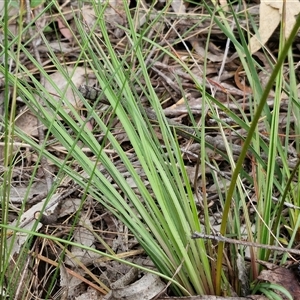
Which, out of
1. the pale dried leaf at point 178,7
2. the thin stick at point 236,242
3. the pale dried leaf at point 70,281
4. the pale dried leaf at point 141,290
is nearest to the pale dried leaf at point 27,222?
the pale dried leaf at point 70,281

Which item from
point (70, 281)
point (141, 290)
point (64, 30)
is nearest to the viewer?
point (141, 290)

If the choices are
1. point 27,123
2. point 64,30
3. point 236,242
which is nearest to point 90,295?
point 236,242

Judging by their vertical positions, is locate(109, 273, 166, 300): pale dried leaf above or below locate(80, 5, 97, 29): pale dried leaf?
below

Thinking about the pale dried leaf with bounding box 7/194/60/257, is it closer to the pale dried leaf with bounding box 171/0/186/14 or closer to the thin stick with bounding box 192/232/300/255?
the thin stick with bounding box 192/232/300/255

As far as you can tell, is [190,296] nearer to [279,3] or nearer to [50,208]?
[50,208]

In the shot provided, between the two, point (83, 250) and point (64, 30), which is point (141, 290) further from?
point (64, 30)

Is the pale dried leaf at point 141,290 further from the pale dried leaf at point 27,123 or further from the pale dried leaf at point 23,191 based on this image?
the pale dried leaf at point 27,123

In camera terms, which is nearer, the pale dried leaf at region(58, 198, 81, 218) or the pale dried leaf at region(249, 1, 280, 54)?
the pale dried leaf at region(58, 198, 81, 218)

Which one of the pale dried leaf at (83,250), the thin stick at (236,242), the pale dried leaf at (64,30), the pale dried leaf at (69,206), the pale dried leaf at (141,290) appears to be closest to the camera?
the thin stick at (236,242)

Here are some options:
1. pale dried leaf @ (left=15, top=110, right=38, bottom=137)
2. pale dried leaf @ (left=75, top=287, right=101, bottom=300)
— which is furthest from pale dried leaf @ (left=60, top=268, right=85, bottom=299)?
pale dried leaf @ (left=15, top=110, right=38, bottom=137)

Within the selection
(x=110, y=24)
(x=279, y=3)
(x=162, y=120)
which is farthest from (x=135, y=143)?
(x=110, y=24)

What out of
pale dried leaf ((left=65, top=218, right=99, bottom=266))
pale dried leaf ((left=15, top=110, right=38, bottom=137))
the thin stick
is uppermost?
the thin stick
